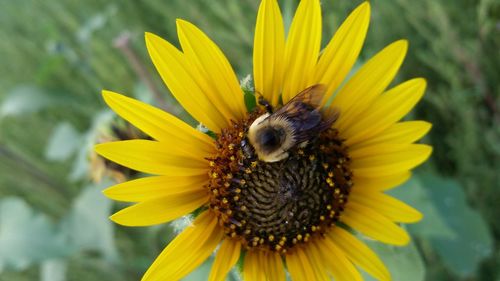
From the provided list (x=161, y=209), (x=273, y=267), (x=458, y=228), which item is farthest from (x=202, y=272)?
(x=458, y=228)

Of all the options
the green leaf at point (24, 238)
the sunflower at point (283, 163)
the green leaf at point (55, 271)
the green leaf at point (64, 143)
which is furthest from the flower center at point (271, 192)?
the green leaf at point (64, 143)

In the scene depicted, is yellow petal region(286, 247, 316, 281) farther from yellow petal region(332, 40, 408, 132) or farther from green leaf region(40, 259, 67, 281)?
green leaf region(40, 259, 67, 281)

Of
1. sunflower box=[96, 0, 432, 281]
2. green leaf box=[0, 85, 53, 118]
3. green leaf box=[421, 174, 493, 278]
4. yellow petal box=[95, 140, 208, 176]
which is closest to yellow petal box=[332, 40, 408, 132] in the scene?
sunflower box=[96, 0, 432, 281]

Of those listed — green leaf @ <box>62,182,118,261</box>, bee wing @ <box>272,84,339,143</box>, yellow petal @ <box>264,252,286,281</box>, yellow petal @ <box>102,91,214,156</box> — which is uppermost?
green leaf @ <box>62,182,118,261</box>

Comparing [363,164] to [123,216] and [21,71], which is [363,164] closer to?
[123,216]

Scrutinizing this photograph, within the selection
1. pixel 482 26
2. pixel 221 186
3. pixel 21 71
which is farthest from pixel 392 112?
pixel 21 71
